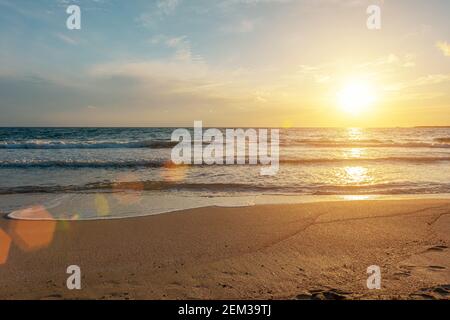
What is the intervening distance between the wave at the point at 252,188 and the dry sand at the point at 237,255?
2826 mm

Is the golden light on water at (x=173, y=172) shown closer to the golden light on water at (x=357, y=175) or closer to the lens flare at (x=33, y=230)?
the lens flare at (x=33, y=230)

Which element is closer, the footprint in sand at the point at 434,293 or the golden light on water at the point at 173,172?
the footprint in sand at the point at 434,293

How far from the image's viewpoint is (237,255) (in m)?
4.55

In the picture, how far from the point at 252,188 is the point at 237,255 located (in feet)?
19.1

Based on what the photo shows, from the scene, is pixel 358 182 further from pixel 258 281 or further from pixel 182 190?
pixel 258 281

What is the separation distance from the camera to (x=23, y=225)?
608 centimetres

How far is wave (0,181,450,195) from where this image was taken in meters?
9.77

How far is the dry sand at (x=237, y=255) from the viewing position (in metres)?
3.49

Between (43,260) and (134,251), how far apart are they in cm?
114

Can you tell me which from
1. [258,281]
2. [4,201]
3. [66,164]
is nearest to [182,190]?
[4,201]

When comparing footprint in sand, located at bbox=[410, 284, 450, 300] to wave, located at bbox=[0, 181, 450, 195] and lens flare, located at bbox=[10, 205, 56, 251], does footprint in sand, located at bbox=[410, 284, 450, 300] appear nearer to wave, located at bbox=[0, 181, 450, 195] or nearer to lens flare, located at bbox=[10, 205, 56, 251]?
lens flare, located at bbox=[10, 205, 56, 251]

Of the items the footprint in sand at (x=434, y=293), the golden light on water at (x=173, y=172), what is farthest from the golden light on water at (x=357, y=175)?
the footprint in sand at (x=434, y=293)

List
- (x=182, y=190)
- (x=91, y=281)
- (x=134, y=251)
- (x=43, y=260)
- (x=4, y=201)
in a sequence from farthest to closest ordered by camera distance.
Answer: (x=182, y=190) < (x=4, y=201) < (x=134, y=251) < (x=43, y=260) < (x=91, y=281)

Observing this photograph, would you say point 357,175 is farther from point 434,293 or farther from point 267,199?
point 434,293
